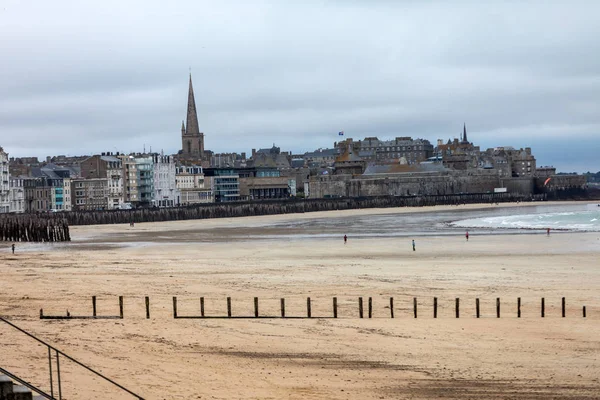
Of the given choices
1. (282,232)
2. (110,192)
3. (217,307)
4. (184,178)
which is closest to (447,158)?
(184,178)

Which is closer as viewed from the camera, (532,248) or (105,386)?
(105,386)

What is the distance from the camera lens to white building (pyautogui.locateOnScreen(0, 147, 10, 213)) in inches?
3927

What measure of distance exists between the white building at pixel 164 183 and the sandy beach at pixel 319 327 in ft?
282

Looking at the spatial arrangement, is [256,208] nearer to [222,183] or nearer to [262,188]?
[222,183]

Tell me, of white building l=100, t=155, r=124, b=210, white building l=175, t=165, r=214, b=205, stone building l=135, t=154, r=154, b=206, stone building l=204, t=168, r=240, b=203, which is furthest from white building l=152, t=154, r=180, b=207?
white building l=100, t=155, r=124, b=210

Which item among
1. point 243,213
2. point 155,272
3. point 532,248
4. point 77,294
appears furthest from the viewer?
point 243,213

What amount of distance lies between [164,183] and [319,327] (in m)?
112

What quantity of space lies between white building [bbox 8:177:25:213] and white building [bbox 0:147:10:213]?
1149mm

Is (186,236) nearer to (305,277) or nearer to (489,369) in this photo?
(305,277)

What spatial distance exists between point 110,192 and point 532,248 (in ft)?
274

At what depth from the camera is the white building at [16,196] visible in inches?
4087

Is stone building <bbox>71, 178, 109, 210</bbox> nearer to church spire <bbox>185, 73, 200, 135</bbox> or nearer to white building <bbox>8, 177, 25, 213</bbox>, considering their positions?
white building <bbox>8, 177, 25, 213</bbox>

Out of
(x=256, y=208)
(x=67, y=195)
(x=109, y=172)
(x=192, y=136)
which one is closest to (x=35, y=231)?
(x=256, y=208)

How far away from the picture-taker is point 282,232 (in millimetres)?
65438
